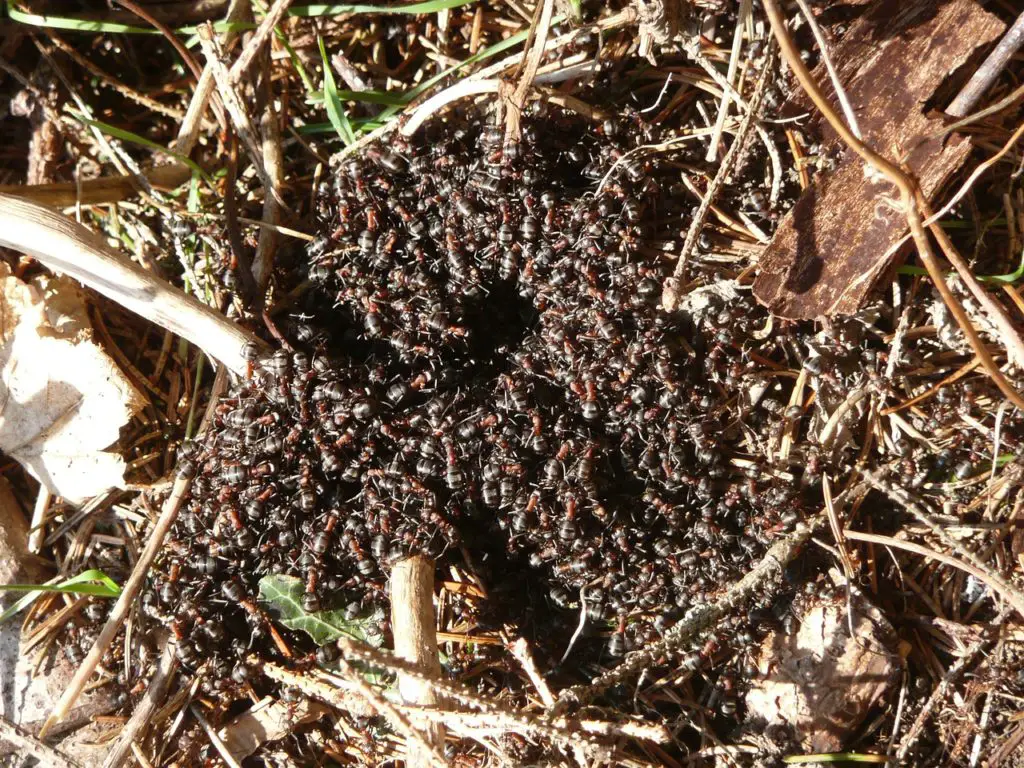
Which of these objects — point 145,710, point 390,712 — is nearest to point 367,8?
point 390,712

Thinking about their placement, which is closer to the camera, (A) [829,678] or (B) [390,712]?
(B) [390,712]

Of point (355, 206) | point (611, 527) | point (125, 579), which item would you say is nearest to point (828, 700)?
point (611, 527)

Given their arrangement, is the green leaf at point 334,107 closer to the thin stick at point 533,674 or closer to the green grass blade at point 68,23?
the green grass blade at point 68,23

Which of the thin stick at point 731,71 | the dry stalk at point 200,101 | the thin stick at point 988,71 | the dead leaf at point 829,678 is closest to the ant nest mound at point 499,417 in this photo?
the thin stick at point 731,71

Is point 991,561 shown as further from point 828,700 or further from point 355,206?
point 355,206

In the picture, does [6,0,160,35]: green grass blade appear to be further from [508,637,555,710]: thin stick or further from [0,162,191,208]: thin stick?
[508,637,555,710]: thin stick

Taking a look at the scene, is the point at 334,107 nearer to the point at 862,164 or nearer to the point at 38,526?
the point at 862,164
